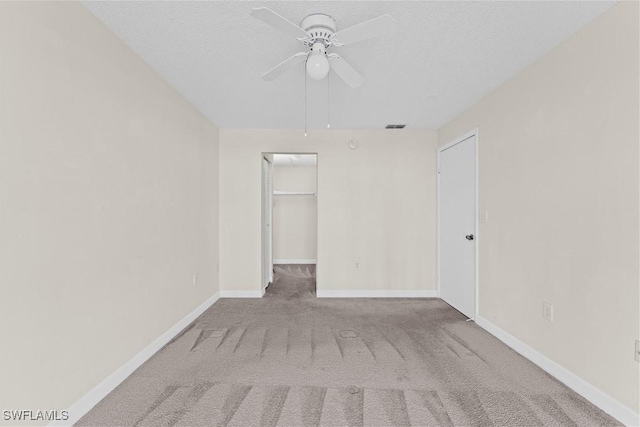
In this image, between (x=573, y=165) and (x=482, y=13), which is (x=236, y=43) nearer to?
(x=482, y=13)

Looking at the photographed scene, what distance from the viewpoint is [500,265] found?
2.84m

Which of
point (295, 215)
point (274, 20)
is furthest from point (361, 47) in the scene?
point (295, 215)

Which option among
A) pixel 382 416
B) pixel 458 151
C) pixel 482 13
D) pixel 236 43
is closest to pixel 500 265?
pixel 458 151

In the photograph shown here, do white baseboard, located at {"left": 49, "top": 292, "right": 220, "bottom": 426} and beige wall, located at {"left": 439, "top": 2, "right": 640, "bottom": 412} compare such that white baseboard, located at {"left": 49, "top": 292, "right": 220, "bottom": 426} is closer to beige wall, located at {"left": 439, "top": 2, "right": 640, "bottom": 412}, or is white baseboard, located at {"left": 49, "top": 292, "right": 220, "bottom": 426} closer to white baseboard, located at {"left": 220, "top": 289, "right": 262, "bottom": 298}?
white baseboard, located at {"left": 220, "top": 289, "right": 262, "bottom": 298}

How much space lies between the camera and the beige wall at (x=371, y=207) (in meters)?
4.30

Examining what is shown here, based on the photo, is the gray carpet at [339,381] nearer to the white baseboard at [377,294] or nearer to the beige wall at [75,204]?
the beige wall at [75,204]

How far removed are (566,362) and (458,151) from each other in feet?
7.88

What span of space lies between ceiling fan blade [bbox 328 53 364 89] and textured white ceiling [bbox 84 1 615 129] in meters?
0.22

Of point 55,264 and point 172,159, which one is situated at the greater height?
point 172,159

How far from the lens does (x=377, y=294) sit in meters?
4.30

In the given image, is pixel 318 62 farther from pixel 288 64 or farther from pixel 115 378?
pixel 115 378

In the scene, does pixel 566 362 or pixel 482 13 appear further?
pixel 566 362

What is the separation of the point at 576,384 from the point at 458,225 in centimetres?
195

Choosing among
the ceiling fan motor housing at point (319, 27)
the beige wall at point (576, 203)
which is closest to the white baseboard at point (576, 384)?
the beige wall at point (576, 203)
